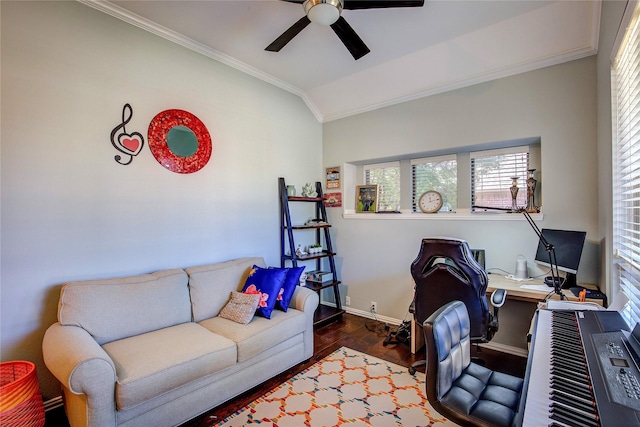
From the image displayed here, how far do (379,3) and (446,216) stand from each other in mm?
2158

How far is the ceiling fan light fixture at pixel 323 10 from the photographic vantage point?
1.80 meters

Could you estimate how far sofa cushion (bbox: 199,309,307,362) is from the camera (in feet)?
7.16

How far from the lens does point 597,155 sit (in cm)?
238

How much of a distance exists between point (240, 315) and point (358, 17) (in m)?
2.58

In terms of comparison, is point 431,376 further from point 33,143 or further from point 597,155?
point 33,143

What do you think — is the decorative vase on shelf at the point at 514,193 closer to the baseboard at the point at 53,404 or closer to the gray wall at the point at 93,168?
the gray wall at the point at 93,168

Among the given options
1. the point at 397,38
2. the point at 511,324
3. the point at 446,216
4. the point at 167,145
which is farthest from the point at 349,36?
the point at 511,324

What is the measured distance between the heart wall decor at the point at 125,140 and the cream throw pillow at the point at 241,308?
4.71 feet

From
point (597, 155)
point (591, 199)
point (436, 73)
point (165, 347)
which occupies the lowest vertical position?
point (165, 347)

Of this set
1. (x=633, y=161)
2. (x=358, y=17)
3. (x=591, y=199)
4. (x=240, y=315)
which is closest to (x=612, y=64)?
(x=633, y=161)

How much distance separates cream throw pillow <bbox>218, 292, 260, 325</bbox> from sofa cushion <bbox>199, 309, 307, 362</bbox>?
4 cm

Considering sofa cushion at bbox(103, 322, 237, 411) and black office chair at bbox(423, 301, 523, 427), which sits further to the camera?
sofa cushion at bbox(103, 322, 237, 411)

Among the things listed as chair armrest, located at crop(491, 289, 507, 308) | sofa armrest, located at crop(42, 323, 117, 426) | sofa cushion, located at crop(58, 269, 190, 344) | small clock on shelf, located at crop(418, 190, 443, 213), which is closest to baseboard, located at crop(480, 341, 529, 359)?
chair armrest, located at crop(491, 289, 507, 308)

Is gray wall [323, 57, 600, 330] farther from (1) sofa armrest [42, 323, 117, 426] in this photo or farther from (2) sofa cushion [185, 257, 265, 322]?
(1) sofa armrest [42, 323, 117, 426]
